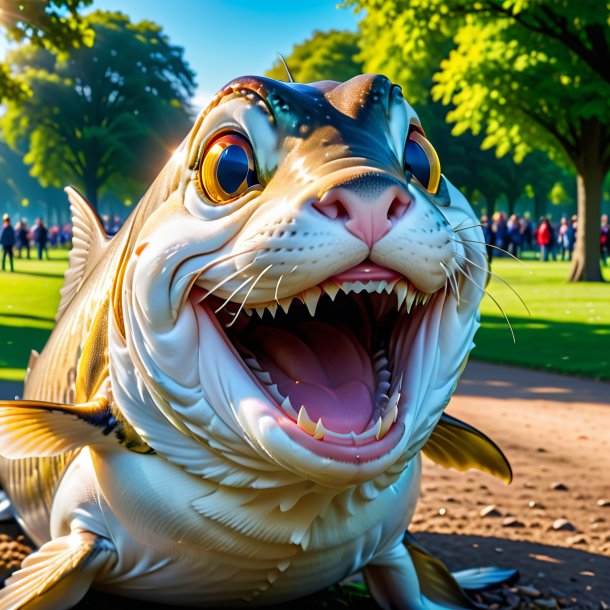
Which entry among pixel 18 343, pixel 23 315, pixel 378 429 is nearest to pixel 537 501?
pixel 378 429

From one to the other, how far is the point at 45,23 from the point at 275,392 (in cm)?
1648

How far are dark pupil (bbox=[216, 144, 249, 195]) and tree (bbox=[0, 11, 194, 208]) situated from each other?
40.9 metres

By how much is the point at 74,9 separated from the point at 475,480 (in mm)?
14447

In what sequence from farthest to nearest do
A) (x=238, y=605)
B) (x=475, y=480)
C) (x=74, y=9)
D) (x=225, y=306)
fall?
(x=74, y=9)
(x=475, y=480)
(x=238, y=605)
(x=225, y=306)

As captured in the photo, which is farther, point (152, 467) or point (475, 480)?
point (475, 480)

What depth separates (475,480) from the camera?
5.77 meters

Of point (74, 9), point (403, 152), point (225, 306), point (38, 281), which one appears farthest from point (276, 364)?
point (38, 281)

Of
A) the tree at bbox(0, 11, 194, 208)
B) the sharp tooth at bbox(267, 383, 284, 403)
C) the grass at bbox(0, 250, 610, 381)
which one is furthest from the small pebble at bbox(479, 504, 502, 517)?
the tree at bbox(0, 11, 194, 208)

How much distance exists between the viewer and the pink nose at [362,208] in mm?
2115

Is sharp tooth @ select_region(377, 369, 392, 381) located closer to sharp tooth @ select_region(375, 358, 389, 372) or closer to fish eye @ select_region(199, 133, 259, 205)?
sharp tooth @ select_region(375, 358, 389, 372)

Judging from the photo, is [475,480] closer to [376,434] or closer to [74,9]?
[376,434]

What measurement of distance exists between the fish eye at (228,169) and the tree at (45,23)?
15513mm

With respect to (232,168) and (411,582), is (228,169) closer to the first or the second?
(232,168)

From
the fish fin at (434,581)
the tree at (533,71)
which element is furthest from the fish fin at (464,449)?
the tree at (533,71)
